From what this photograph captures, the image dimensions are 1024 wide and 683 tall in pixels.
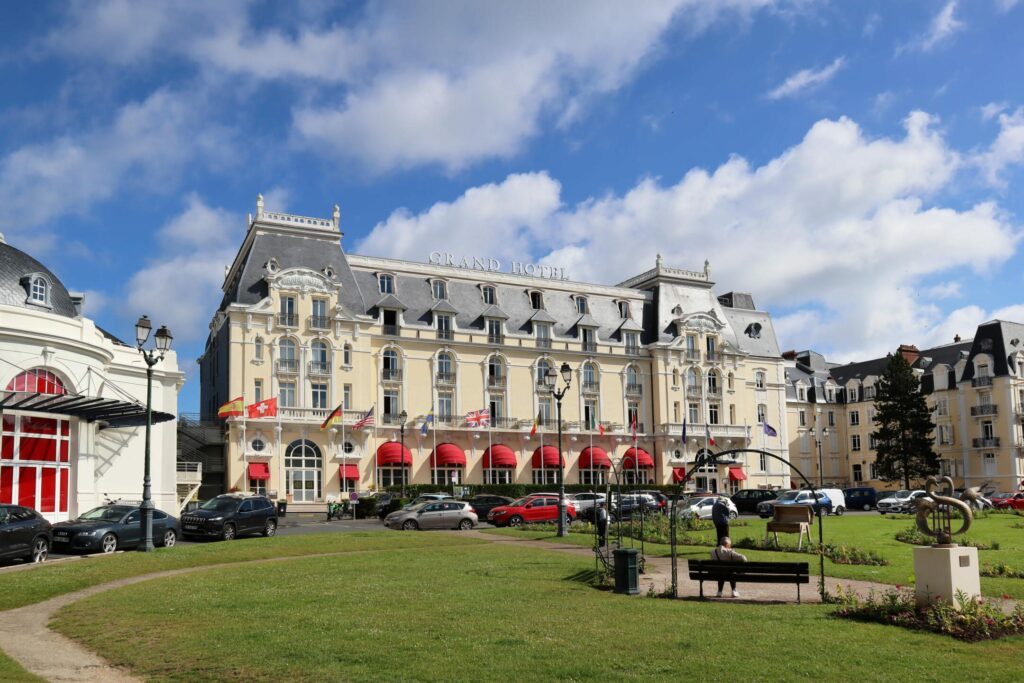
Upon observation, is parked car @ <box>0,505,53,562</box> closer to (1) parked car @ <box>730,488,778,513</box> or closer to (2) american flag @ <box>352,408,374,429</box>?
(2) american flag @ <box>352,408,374,429</box>

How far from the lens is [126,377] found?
41188mm

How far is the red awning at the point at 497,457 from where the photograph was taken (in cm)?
6606

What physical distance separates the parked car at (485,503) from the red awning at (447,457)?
1750cm

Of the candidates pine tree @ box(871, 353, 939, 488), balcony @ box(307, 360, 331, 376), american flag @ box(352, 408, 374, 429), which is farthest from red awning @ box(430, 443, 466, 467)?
pine tree @ box(871, 353, 939, 488)

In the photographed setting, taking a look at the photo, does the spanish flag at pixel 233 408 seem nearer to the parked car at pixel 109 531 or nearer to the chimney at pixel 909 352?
the parked car at pixel 109 531

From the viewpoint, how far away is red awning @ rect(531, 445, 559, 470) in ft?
224

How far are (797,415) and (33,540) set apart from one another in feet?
253

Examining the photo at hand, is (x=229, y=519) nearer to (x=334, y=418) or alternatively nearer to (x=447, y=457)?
(x=334, y=418)

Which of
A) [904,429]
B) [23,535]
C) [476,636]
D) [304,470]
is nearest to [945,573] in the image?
[476,636]

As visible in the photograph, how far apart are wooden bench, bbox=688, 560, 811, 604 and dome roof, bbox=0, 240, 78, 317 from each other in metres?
29.0

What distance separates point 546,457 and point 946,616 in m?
54.8

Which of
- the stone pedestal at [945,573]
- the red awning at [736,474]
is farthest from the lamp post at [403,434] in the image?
the stone pedestal at [945,573]

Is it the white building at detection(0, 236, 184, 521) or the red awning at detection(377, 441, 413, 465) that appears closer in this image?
the white building at detection(0, 236, 184, 521)

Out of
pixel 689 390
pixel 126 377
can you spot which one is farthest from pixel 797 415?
pixel 126 377
